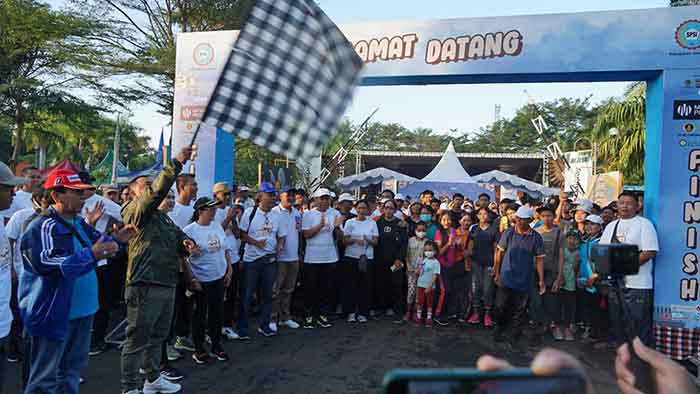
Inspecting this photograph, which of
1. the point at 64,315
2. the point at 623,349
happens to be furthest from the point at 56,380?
the point at 623,349

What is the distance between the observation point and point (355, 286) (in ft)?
24.1

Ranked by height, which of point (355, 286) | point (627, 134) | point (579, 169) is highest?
point (627, 134)

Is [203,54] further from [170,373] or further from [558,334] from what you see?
[558,334]

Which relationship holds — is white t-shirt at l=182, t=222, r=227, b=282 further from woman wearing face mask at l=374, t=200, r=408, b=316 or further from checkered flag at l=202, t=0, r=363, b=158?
woman wearing face mask at l=374, t=200, r=408, b=316

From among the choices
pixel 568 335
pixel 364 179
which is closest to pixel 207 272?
pixel 568 335

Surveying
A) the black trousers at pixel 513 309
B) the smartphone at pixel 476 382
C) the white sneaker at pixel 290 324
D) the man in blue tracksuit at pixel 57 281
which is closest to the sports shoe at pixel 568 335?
the black trousers at pixel 513 309

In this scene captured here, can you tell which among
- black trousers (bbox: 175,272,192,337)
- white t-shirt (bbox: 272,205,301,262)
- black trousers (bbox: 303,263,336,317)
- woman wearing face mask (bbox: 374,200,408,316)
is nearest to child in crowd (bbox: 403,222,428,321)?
woman wearing face mask (bbox: 374,200,408,316)

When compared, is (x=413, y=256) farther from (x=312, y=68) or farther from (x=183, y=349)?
(x=312, y=68)

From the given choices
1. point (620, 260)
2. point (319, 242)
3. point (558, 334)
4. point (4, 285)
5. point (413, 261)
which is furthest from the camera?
point (413, 261)

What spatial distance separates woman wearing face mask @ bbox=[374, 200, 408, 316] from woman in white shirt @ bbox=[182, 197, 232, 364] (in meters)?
3.10

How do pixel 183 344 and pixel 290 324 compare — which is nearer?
pixel 183 344

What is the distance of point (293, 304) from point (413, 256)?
79.8 inches

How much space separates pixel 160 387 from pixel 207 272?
1182 millimetres

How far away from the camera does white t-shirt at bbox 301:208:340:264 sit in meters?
7.08
